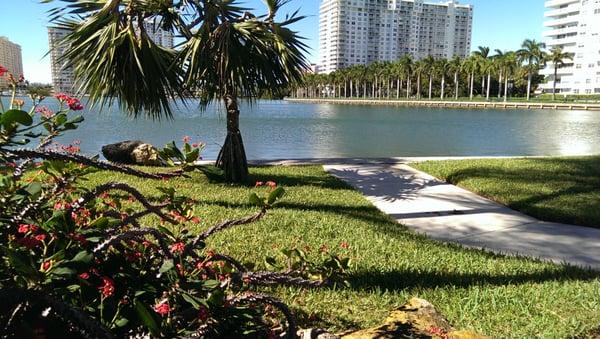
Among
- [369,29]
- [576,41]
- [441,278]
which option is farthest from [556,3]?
[441,278]

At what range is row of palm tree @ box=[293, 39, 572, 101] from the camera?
91125mm

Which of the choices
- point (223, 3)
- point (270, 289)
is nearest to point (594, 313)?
point (270, 289)

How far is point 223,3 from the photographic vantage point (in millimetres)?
7996

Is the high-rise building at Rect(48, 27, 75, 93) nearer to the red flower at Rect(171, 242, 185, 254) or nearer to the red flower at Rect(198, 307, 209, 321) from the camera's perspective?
the red flower at Rect(171, 242, 185, 254)

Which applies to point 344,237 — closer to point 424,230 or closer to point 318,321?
point 424,230

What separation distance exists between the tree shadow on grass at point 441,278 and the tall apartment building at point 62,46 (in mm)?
5606

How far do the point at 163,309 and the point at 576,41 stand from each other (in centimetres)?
11416

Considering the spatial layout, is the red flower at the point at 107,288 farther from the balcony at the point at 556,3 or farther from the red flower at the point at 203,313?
the balcony at the point at 556,3

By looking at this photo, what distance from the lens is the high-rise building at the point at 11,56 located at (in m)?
3.41

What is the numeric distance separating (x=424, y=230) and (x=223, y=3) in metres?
4.79

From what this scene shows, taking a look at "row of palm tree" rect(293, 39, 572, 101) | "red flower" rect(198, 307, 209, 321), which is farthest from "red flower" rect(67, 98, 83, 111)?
"row of palm tree" rect(293, 39, 572, 101)

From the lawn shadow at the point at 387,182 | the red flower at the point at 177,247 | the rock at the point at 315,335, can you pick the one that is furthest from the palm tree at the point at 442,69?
the red flower at the point at 177,247

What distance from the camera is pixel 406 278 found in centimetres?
435

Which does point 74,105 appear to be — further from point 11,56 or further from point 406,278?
point 406,278
